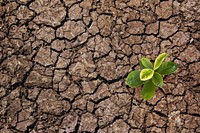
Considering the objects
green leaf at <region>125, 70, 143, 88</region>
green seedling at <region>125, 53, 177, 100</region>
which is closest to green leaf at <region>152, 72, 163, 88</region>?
green seedling at <region>125, 53, 177, 100</region>

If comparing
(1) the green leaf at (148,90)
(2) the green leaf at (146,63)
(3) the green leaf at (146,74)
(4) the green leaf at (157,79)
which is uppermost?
(2) the green leaf at (146,63)

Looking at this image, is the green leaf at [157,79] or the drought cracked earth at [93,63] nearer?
the green leaf at [157,79]

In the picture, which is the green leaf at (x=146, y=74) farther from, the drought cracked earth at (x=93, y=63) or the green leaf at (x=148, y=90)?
the drought cracked earth at (x=93, y=63)

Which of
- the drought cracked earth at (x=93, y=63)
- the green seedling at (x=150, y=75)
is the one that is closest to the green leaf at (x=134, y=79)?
the green seedling at (x=150, y=75)

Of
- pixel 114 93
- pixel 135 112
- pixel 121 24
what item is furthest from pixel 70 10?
pixel 135 112

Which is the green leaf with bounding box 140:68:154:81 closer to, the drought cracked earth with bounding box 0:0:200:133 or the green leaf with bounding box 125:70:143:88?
the green leaf with bounding box 125:70:143:88

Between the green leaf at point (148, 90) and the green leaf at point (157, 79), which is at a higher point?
the green leaf at point (157, 79)

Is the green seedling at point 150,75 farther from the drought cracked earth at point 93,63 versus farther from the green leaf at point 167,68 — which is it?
the drought cracked earth at point 93,63

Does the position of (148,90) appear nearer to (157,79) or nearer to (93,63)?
(157,79)

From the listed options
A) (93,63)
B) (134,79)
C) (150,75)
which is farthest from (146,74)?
(93,63)
